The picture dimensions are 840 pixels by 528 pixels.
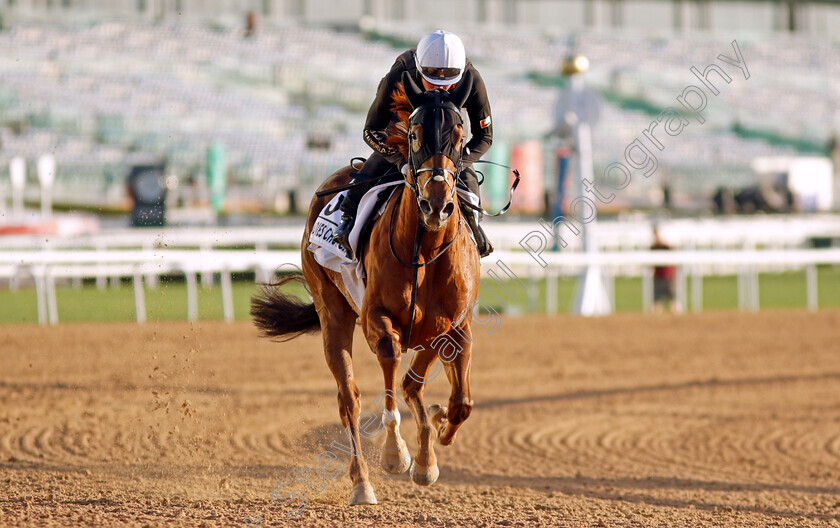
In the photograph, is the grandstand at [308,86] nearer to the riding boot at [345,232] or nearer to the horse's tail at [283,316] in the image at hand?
the horse's tail at [283,316]

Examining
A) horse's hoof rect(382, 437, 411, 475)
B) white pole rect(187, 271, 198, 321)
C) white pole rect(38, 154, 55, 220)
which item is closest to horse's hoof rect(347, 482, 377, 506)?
horse's hoof rect(382, 437, 411, 475)

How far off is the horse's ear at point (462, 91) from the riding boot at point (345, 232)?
107 cm

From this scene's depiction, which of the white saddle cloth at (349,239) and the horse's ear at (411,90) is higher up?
the horse's ear at (411,90)

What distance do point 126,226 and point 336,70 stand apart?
1934 centimetres

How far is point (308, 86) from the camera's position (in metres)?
39.6

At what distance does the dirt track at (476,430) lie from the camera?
5352 millimetres

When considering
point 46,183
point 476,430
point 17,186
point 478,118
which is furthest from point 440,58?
point 46,183

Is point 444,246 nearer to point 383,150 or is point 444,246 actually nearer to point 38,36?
point 383,150

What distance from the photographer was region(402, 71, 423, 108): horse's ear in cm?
484

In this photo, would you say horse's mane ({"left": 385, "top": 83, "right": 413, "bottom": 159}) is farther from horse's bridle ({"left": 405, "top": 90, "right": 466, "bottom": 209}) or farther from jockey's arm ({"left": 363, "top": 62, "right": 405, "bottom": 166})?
horse's bridle ({"left": 405, "top": 90, "right": 466, "bottom": 209})

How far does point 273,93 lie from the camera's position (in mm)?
39031

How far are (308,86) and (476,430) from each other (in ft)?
108

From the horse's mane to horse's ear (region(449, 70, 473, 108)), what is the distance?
1.05ft

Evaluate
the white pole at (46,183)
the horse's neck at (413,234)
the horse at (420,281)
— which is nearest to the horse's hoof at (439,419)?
the horse at (420,281)
